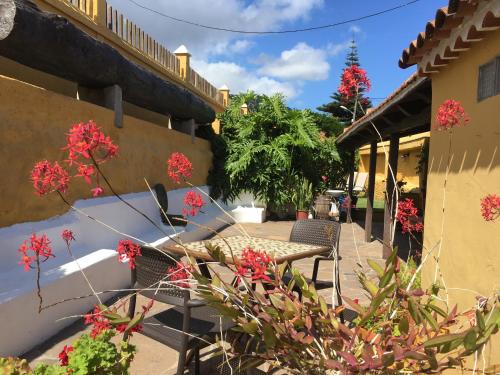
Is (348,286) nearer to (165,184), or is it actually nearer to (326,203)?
(165,184)

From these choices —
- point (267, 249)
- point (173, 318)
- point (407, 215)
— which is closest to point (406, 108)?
point (267, 249)

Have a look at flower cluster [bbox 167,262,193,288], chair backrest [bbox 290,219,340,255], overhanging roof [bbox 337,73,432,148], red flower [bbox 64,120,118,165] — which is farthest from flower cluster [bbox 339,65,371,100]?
chair backrest [bbox 290,219,340,255]

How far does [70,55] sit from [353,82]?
3721mm

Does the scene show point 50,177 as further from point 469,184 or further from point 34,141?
point 34,141

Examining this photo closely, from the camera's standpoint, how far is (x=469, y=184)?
10.5 feet

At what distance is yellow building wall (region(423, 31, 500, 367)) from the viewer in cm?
277

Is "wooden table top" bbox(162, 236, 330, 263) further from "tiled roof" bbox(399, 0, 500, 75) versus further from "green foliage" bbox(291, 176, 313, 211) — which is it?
"green foliage" bbox(291, 176, 313, 211)

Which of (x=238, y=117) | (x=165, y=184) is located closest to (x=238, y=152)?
(x=238, y=117)

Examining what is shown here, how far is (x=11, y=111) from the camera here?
158 inches

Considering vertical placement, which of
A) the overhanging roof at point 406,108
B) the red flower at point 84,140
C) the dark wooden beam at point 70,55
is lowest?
the red flower at point 84,140

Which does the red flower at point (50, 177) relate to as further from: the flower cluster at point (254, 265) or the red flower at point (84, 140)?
the flower cluster at point (254, 265)

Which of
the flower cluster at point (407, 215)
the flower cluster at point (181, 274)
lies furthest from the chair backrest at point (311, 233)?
the flower cluster at point (181, 274)

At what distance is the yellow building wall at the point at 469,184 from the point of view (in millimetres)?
2771

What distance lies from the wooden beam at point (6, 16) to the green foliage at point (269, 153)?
306 inches
